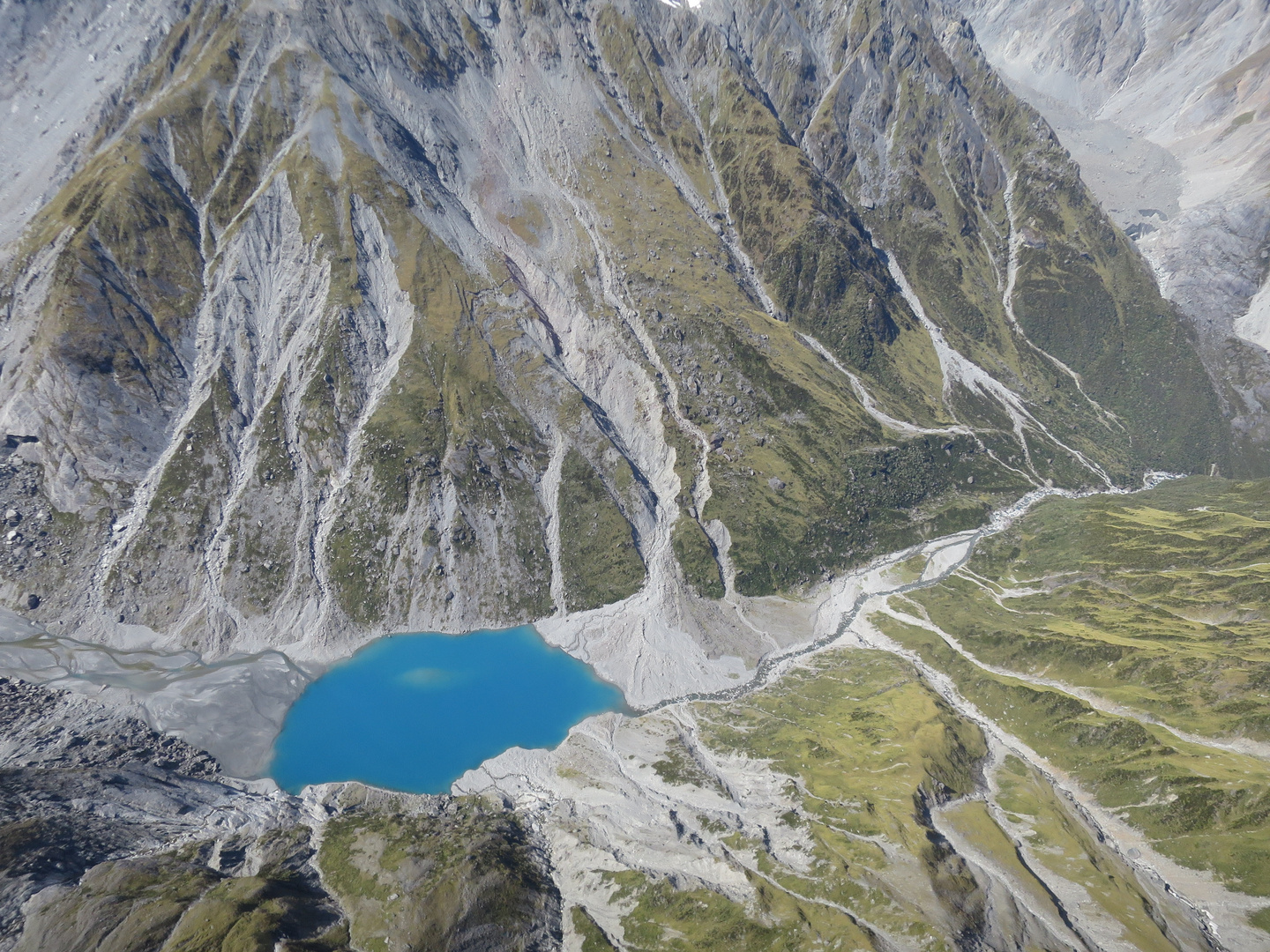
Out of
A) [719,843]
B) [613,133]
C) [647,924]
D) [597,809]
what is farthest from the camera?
[613,133]

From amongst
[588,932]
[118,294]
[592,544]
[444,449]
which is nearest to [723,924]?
[588,932]

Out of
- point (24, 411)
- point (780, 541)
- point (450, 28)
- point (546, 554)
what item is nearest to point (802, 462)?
point (780, 541)

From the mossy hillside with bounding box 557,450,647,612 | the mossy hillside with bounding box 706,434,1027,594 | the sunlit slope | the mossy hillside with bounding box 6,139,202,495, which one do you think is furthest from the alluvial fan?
the mossy hillside with bounding box 706,434,1027,594

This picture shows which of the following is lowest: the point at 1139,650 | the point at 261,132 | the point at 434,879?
the point at 434,879

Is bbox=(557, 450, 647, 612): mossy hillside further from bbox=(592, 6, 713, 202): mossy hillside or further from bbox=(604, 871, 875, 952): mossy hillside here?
bbox=(592, 6, 713, 202): mossy hillside

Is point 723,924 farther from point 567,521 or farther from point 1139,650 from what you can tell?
point 1139,650

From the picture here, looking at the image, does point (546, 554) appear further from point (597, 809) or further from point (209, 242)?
point (209, 242)
